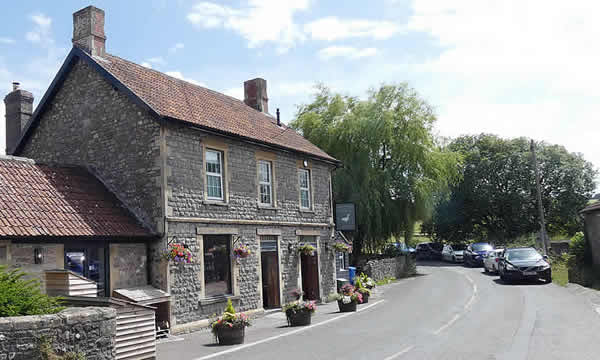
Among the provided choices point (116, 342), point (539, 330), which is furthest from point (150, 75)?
point (539, 330)

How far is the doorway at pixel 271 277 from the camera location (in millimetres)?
19391

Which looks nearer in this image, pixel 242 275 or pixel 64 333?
pixel 64 333

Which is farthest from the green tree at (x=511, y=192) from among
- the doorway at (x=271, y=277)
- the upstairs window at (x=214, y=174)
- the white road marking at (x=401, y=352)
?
the white road marking at (x=401, y=352)

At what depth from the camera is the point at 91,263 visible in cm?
1363

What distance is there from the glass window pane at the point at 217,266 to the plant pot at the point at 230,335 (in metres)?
3.55

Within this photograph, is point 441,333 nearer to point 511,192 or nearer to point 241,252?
point 241,252

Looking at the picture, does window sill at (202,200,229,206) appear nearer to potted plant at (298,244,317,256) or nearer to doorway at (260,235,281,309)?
doorway at (260,235,281,309)

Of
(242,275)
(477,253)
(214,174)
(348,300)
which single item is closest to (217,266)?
(242,275)

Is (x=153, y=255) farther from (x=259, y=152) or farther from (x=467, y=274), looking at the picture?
(x=467, y=274)

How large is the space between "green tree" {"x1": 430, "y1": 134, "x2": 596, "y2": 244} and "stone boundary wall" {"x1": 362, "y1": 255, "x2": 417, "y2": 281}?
50.8ft

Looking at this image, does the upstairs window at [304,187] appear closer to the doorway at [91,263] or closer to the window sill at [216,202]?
the window sill at [216,202]

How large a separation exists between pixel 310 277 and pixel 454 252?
23228 mm

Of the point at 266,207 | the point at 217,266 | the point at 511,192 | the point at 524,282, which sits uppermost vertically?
the point at 511,192

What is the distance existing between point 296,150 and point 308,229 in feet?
10.7
